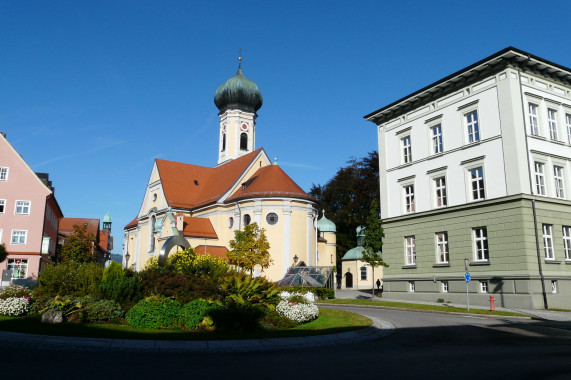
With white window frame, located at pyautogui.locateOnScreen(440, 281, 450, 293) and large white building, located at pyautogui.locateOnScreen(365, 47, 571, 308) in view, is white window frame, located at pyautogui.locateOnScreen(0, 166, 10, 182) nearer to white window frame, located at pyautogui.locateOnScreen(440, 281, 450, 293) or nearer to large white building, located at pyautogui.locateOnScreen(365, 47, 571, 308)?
large white building, located at pyautogui.locateOnScreen(365, 47, 571, 308)

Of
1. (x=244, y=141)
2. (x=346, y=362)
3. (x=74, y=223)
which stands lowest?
(x=346, y=362)

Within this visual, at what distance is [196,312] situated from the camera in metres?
14.1

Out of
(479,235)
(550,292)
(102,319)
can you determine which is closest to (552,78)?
(479,235)

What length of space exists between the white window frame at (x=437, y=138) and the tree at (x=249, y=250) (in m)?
17.7

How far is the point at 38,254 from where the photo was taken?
Result: 4041cm

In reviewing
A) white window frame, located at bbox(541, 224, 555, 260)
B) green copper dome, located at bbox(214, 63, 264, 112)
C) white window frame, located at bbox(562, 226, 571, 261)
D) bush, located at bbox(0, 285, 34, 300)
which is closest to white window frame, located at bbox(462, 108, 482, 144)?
white window frame, located at bbox(541, 224, 555, 260)

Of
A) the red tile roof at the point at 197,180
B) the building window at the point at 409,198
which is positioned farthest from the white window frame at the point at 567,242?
the red tile roof at the point at 197,180

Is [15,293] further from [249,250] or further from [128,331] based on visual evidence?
[249,250]

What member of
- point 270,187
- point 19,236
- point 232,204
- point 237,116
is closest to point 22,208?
point 19,236

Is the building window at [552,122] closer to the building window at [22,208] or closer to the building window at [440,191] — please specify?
the building window at [440,191]

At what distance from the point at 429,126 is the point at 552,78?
24.6 ft

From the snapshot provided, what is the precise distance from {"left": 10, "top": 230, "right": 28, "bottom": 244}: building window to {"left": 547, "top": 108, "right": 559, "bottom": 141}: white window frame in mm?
42189

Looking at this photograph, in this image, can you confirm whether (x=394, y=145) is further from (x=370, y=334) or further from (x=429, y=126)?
(x=370, y=334)

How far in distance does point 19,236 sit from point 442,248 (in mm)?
35902
